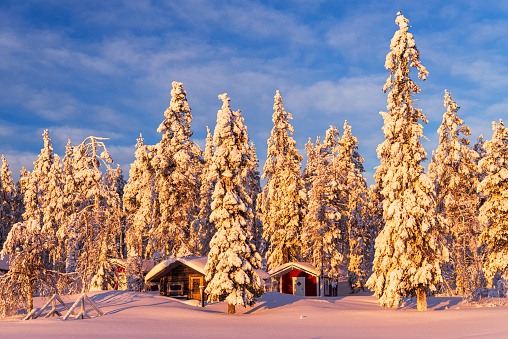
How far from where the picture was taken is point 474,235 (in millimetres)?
40531

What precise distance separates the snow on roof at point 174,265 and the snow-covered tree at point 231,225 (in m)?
3.50

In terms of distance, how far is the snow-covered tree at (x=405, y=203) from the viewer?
95.0 ft

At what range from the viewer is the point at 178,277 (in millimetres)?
36562

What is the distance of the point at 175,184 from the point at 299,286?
18862 millimetres

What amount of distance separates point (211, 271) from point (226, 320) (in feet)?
15.1

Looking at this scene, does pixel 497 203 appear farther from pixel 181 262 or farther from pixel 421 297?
pixel 181 262

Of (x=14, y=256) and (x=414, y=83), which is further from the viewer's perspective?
(x=414, y=83)

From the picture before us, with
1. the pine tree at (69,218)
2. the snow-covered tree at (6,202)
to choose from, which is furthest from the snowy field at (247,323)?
the snow-covered tree at (6,202)

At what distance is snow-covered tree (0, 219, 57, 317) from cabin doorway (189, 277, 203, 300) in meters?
11.5

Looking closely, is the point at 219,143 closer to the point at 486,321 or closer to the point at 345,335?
the point at 345,335

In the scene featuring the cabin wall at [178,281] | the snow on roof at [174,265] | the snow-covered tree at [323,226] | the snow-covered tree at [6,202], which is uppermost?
the snow-covered tree at [6,202]

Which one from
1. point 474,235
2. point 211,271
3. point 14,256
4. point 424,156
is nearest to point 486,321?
point 424,156

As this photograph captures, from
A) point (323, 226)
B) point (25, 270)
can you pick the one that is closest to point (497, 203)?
point (323, 226)

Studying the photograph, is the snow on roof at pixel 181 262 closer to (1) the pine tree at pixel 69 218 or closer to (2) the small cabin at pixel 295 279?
(1) the pine tree at pixel 69 218
